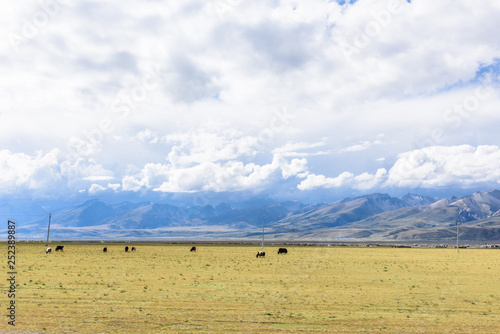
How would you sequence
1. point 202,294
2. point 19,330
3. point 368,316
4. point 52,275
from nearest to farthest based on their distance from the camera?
point 19,330 → point 368,316 → point 202,294 → point 52,275

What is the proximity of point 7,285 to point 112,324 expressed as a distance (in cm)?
1766

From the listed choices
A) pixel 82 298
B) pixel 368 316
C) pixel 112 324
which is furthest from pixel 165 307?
pixel 368 316

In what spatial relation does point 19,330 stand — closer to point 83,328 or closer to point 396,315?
point 83,328

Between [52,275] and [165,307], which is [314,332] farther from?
[52,275]

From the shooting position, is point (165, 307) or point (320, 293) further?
point (320, 293)

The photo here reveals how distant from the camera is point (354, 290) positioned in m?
32.0

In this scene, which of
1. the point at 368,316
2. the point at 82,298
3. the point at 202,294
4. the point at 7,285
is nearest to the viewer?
the point at 368,316

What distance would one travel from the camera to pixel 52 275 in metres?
39.7

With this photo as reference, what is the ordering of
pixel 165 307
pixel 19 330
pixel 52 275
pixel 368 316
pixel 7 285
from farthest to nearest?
pixel 52 275, pixel 7 285, pixel 165 307, pixel 368 316, pixel 19 330

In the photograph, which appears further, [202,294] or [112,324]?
[202,294]

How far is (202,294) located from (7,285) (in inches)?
633

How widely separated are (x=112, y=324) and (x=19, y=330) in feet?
13.0

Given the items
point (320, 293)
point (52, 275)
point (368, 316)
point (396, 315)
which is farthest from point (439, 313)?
point (52, 275)

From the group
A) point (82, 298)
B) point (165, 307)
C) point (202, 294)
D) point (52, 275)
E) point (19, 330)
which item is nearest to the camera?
point (19, 330)
